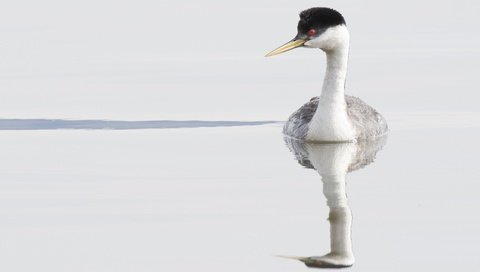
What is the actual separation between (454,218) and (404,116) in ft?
26.3

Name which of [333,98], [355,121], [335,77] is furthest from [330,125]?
[335,77]

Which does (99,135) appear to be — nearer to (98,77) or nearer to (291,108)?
(291,108)

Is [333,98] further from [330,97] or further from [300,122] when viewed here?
[300,122]

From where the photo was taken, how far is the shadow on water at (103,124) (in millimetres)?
21078

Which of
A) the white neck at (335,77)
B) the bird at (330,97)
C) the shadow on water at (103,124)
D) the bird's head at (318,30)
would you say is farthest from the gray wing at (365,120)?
the shadow on water at (103,124)

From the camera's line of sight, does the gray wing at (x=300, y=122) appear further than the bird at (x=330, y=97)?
Yes

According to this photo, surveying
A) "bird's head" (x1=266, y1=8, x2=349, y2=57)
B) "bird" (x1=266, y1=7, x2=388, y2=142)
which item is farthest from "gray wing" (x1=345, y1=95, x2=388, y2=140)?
"bird's head" (x1=266, y1=8, x2=349, y2=57)

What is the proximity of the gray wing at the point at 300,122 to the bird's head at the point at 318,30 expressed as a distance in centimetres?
106

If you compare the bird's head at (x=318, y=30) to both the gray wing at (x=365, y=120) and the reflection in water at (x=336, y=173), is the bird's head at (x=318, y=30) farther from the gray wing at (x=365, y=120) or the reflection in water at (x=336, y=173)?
the reflection in water at (x=336, y=173)

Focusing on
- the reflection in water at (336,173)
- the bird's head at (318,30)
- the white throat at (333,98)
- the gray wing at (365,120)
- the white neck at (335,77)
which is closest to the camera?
the reflection in water at (336,173)

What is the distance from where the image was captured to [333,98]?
20062 millimetres

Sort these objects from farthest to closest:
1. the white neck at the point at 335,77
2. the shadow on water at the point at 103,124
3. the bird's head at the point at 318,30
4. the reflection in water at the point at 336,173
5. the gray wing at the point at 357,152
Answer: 1. the shadow on water at the point at 103,124
2. the white neck at the point at 335,77
3. the bird's head at the point at 318,30
4. the gray wing at the point at 357,152
5. the reflection in water at the point at 336,173

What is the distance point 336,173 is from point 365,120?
3516 mm

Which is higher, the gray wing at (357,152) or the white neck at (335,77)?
the white neck at (335,77)
